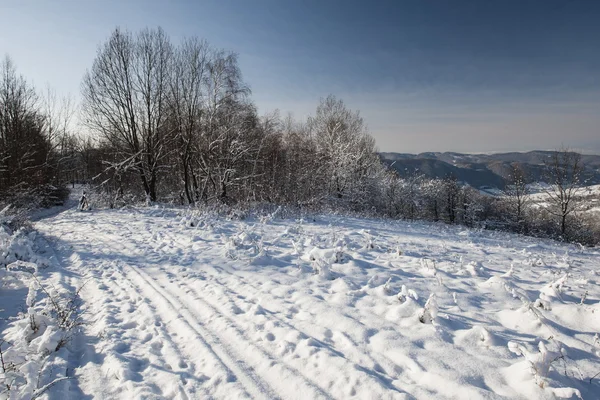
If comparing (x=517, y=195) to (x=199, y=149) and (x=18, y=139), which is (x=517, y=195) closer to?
(x=199, y=149)

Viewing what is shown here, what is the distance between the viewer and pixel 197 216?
1138 cm

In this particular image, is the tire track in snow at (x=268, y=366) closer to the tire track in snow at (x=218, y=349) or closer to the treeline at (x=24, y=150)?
the tire track in snow at (x=218, y=349)

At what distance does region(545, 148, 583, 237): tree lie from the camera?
22641 mm

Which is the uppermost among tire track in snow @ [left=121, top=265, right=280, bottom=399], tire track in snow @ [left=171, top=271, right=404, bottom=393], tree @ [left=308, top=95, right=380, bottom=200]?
tree @ [left=308, top=95, right=380, bottom=200]

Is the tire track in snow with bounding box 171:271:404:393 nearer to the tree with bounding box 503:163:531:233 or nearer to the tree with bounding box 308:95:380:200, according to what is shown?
the tree with bounding box 308:95:380:200

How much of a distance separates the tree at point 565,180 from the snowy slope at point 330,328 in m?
21.4

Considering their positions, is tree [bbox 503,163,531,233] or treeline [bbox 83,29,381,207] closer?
treeline [bbox 83,29,381,207]

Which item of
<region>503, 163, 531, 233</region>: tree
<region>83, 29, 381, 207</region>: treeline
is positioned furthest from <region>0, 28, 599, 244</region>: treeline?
<region>503, 163, 531, 233</region>: tree

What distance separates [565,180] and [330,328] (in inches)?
1126

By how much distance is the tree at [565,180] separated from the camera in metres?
22.6

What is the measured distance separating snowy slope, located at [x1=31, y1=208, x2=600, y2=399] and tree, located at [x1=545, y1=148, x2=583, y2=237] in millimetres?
21404

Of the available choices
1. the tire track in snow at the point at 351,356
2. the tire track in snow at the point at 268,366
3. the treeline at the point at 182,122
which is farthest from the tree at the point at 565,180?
the tire track in snow at the point at 268,366

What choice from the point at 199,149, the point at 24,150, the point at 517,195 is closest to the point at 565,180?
the point at 517,195

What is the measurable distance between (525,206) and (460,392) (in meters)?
49.7
